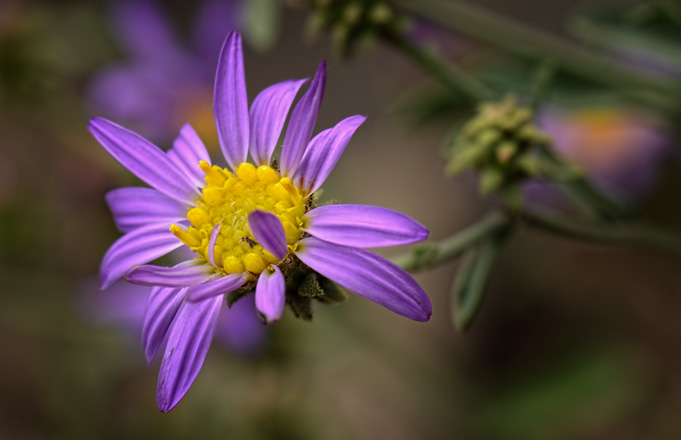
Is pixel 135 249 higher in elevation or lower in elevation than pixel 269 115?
lower

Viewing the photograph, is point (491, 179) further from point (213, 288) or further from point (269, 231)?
point (213, 288)

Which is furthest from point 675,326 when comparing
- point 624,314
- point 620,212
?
point 620,212

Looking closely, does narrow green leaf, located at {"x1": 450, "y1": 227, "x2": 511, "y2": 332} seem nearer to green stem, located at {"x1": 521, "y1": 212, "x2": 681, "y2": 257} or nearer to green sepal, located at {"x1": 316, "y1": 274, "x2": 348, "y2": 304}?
green stem, located at {"x1": 521, "y1": 212, "x2": 681, "y2": 257}

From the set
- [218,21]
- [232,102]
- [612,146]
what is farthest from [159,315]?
[612,146]

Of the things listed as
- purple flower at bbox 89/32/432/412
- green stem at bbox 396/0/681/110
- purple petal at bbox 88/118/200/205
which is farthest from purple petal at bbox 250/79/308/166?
green stem at bbox 396/0/681/110

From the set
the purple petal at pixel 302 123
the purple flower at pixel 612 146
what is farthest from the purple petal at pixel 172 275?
the purple flower at pixel 612 146

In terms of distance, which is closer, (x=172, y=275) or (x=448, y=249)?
(x=172, y=275)

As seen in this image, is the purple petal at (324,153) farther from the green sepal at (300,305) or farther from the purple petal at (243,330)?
the purple petal at (243,330)
